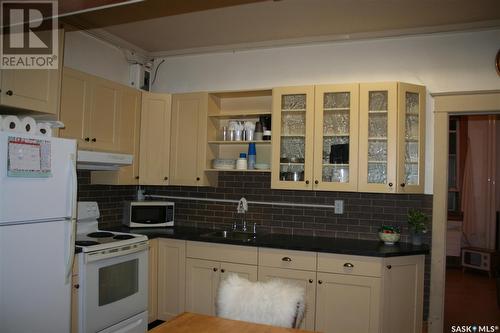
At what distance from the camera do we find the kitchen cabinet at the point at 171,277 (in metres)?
3.56

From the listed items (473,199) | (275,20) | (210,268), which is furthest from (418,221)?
(473,199)

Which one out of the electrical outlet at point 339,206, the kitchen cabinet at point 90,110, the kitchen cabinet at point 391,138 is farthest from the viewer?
the electrical outlet at point 339,206

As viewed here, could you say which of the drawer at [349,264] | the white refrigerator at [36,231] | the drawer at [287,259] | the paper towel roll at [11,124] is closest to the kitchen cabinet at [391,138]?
the drawer at [349,264]

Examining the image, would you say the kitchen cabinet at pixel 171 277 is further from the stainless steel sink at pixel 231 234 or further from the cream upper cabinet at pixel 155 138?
the cream upper cabinet at pixel 155 138

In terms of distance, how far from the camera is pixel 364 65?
360 centimetres

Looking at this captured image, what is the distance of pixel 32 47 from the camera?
8.89 feet

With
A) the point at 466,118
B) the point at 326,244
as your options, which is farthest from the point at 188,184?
the point at 466,118

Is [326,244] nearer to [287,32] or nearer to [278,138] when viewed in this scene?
[278,138]

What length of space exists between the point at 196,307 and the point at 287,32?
2.61 m

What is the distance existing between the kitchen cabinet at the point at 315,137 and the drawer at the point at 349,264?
61cm

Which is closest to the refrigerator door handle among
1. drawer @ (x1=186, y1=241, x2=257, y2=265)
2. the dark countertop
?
the dark countertop

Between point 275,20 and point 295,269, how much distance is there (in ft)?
6.81

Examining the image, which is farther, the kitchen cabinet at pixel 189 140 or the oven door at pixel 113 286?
the kitchen cabinet at pixel 189 140

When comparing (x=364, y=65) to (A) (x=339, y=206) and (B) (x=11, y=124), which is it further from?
(B) (x=11, y=124)
